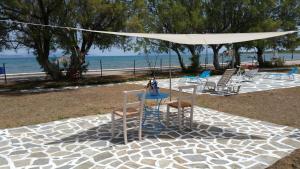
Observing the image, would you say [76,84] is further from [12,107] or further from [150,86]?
[150,86]

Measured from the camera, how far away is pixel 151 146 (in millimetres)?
5684

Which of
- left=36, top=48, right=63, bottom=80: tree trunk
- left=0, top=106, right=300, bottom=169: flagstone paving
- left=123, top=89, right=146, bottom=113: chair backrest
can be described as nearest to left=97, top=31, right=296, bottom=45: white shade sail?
left=123, top=89, right=146, bottom=113: chair backrest

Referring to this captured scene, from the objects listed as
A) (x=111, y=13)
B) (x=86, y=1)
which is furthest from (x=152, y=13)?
(x=86, y=1)

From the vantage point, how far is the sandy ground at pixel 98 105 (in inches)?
318

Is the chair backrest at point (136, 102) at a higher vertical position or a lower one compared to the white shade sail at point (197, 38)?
lower

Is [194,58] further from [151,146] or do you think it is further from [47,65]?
[151,146]

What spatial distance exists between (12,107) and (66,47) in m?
7.19

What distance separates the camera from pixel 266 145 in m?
5.70

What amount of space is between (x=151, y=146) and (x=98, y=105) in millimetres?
4524

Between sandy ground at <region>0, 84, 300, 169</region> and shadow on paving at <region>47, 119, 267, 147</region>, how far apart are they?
5.56 feet

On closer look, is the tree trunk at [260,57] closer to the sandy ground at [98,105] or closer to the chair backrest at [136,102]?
the sandy ground at [98,105]

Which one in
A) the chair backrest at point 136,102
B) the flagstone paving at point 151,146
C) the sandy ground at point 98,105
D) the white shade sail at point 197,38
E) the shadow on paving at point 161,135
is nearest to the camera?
the flagstone paving at point 151,146

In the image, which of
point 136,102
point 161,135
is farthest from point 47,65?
point 136,102

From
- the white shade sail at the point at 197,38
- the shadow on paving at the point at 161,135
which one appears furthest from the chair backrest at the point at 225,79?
the shadow on paving at the point at 161,135
